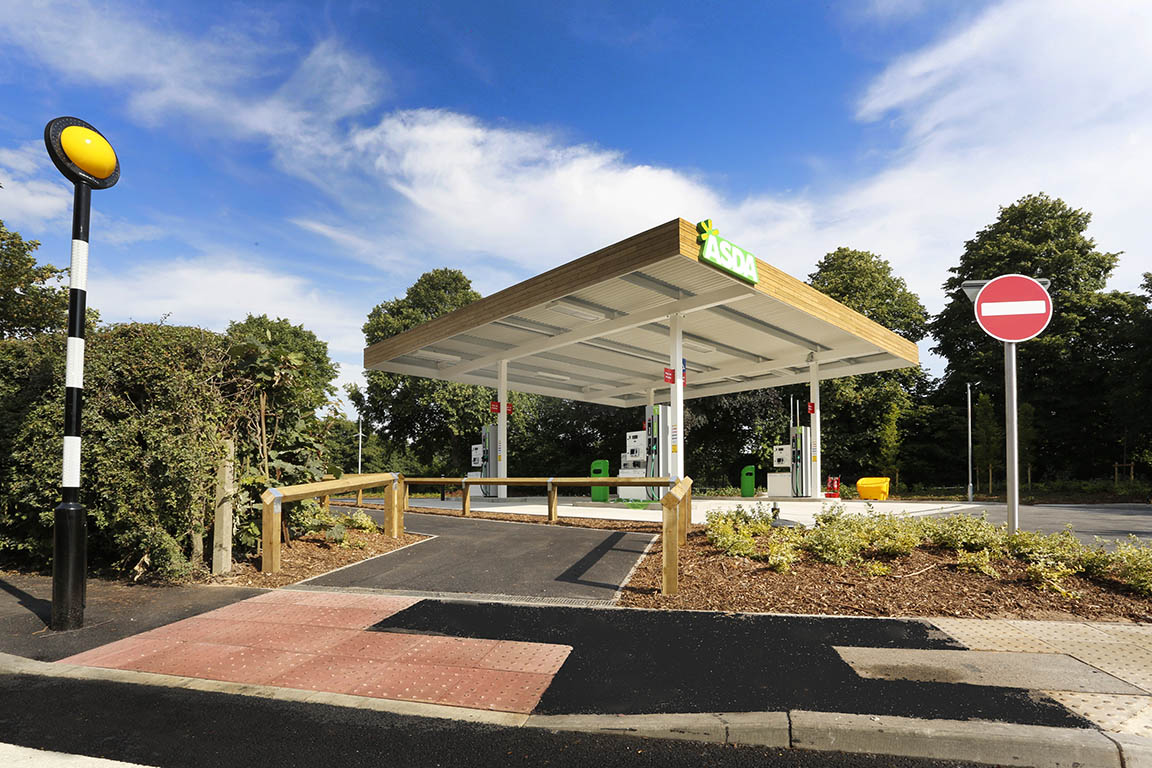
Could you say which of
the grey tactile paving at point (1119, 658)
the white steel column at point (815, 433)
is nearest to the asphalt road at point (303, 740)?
the grey tactile paving at point (1119, 658)

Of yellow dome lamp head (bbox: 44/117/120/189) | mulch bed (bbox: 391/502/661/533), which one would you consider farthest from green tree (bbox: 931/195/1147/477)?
yellow dome lamp head (bbox: 44/117/120/189)

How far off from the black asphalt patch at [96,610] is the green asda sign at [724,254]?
7.95 m

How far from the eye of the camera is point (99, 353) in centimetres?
688

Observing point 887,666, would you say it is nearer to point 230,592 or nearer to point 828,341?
point 230,592

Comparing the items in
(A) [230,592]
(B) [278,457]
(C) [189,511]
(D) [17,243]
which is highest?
(D) [17,243]

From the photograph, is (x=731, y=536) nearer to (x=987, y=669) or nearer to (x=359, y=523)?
(x=987, y=669)

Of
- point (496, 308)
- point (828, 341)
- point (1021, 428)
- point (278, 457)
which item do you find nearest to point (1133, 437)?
point (1021, 428)

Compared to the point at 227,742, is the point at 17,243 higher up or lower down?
higher up

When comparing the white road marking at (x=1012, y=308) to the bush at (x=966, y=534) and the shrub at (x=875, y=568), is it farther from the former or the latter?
the shrub at (x=875, y=568)

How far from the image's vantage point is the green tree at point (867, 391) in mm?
31359

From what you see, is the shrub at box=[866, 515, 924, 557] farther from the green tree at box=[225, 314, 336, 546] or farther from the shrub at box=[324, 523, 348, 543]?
the green tree at box=[225, 314, 336, 546]

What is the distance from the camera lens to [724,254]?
10.8m

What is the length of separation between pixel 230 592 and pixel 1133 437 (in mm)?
34439

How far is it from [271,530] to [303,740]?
14.6 ft
